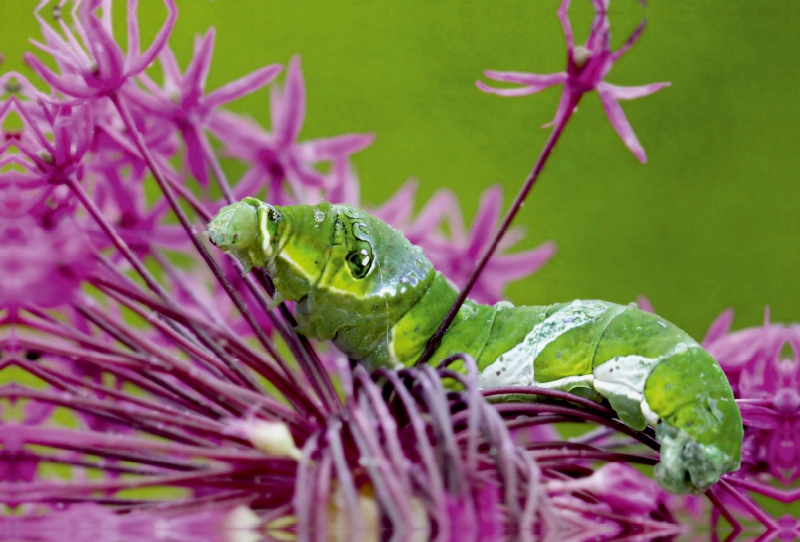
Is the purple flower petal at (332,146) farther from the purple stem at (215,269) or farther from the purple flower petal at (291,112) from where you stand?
the purple stem at (215,269)

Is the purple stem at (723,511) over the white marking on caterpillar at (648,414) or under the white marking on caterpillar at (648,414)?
under

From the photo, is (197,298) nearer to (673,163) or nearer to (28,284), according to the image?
(28,284)

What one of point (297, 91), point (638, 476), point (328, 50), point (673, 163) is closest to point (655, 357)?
point (638, 476)

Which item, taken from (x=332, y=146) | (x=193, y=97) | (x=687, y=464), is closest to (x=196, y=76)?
(x=193, y=97)

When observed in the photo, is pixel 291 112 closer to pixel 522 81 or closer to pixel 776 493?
pixel 522 81

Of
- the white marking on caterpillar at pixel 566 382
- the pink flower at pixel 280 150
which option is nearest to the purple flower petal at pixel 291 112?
the pink flower at pixel 280 150

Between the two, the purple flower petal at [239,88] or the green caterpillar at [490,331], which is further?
the purple flower petal at [239,88]
